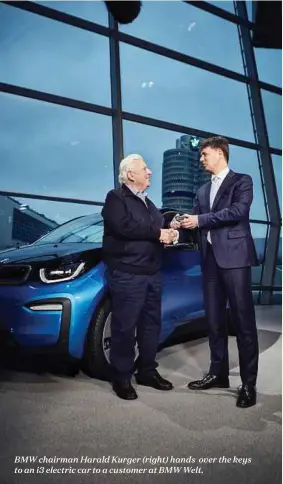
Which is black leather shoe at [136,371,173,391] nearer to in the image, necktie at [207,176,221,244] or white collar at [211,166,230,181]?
necktie at [207,176,221,244]

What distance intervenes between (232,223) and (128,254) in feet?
1.51

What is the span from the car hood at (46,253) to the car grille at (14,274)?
3 cm

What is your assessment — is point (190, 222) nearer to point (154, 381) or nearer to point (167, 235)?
point (167, 235)

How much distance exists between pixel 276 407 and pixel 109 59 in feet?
6.56

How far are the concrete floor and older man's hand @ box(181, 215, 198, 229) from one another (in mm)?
505

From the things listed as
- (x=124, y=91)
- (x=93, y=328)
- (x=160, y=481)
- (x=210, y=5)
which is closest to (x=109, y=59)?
(x=124, y=91)

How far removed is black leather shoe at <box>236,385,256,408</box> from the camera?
5.08ft

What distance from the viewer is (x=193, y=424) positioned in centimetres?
141

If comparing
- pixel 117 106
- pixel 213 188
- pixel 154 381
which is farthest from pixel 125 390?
pixel 117 106

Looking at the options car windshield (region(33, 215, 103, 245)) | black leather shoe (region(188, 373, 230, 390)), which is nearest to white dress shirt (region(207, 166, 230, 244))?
car windshield (region(33, 215, 103, 245))

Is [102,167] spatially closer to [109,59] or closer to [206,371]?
[109,59]

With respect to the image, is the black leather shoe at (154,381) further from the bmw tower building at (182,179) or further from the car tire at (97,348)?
the bmw tower building at (182,179)

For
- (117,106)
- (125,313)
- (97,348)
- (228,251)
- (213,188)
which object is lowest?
(97,348)

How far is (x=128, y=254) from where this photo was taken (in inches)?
64.4
